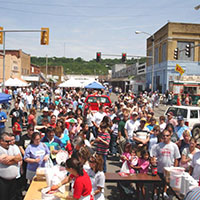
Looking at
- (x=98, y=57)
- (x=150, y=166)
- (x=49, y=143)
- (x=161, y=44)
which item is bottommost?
(x=150, y=166)

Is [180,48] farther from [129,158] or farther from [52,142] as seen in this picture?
[52,142]

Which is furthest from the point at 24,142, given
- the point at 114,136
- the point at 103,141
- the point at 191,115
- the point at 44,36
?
the point at 44,36

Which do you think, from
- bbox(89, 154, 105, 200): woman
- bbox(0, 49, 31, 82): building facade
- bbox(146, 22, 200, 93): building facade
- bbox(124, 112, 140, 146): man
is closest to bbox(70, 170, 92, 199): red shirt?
bbox(89, 154, 105, 200): woman

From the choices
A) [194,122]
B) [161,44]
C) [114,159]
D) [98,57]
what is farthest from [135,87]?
[114,159]

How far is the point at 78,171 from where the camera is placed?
3609 mm

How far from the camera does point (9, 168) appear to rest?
4.71 metres

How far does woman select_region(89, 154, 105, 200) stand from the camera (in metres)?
4.35

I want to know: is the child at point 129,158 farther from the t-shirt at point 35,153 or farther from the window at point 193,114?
the window at point 193,114

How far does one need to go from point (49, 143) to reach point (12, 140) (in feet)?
4.14

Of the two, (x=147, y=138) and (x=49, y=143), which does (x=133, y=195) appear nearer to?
(x=147, y=138)

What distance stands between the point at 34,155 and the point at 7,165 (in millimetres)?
650

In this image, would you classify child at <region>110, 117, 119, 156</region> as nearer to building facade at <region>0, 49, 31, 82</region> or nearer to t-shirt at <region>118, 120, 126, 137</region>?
t-shirt at <region>118, 120, 126, 137</region>

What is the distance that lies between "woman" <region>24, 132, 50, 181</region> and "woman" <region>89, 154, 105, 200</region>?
1.28 m

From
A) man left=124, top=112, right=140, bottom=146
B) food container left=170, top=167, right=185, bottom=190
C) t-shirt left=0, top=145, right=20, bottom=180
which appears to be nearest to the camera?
food container left=170, top=167, right=185, bottom=190
